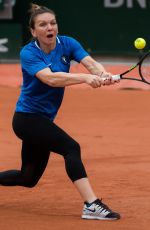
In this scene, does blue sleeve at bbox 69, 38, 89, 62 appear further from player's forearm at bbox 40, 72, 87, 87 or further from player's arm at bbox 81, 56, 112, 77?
player's forearm at bbox 40, 72, 87, 87

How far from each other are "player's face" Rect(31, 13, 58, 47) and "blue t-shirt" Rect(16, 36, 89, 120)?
0.31 ft

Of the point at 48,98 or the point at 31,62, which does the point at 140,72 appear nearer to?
the point at 48,98

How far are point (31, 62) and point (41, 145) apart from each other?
0.67m

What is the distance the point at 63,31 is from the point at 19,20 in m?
1.01

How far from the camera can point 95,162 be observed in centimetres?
959

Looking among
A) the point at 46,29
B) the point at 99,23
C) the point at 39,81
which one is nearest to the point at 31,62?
the point at 39,81

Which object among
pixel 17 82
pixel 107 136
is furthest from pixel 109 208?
pixel 17 82

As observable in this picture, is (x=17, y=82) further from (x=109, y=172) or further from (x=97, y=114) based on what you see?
(x=109, y=172)

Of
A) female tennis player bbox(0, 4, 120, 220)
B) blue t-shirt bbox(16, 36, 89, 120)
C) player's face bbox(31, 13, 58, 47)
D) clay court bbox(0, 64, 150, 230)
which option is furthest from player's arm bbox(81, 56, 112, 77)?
clay court bbox(0, 64, 150, 230)

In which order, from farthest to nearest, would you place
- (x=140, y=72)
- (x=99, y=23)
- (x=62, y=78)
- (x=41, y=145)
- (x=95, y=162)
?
(x=99, y=23)
(x=95, y=162)
(x=140, y=72)
(x=41, y=145)
(x=62, y=78)

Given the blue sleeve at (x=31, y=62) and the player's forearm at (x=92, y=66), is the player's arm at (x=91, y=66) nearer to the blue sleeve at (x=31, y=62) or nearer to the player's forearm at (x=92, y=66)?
the player's forearm at (x=92, y=66)

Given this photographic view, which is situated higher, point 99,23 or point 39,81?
point 39,81

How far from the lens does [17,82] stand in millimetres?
16875

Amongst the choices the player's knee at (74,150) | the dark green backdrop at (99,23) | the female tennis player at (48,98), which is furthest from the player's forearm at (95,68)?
the dark green backdrop at (99,23)
